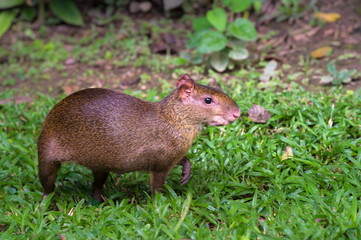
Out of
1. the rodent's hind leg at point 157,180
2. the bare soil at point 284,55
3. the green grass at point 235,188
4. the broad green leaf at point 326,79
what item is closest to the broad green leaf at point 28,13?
the bare soil at point 284,55

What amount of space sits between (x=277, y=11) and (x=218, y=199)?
15.6 ft

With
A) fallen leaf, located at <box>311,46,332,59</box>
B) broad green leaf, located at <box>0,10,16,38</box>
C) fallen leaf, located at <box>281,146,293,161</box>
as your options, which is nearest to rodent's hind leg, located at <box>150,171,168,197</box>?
fallen leaf, located at <box>281,146,293,161</box>

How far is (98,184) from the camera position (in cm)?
388

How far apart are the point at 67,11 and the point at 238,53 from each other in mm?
4167

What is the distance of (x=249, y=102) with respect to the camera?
4820 millimetres

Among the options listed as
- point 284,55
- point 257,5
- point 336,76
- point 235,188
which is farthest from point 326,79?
point 257,5

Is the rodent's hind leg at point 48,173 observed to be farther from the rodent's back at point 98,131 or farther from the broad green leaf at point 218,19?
the broad green leaf at point 218,19

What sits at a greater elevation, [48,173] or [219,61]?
[219,61]

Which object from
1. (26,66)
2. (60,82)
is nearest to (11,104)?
(60,82)

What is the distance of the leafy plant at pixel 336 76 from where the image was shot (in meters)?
5.01

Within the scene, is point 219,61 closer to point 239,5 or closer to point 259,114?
point 239,5

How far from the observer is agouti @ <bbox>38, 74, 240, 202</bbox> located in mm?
3348

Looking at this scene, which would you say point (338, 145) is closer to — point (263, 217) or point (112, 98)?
point (263, 217)

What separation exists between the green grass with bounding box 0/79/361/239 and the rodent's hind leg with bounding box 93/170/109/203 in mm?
84
